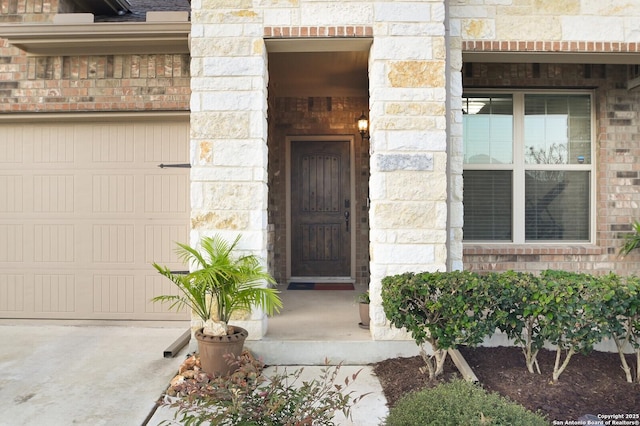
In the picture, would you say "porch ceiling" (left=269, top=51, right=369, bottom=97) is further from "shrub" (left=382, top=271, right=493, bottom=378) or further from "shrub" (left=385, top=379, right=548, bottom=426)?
"shrub" (left=385, top=379, right=548, bottom=426)

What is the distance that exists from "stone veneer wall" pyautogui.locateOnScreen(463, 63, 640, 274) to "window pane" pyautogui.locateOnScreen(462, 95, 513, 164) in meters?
0.24

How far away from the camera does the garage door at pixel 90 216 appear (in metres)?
5.04

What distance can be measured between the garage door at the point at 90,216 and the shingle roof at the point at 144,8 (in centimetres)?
164

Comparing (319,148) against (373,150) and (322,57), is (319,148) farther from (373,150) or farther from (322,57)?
(373,150)

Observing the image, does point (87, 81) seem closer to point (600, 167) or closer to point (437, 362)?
point (437, 362)

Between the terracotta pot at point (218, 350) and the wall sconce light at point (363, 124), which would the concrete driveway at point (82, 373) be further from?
the wall sconce light at point (363, 124)

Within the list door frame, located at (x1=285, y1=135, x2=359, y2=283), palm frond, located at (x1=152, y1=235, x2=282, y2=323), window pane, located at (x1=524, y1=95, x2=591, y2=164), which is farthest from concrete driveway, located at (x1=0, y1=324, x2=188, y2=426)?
window pane, located at (x1=524, y1=95, x2=591, y2=164)

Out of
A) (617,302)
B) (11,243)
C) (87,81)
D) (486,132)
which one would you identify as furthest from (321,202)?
(617,302)

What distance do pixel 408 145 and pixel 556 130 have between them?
2.37 meters

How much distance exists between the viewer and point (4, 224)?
5113 millimetres

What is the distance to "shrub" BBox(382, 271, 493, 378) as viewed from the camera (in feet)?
10.1

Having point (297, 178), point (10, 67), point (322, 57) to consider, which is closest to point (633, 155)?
point (322, 57)

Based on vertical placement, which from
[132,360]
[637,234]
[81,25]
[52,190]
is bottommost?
[132,360]

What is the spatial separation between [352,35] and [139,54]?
2441mm
